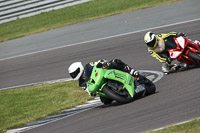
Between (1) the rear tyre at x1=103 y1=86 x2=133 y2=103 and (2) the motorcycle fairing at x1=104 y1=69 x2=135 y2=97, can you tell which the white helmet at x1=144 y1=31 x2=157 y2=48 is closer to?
(2) the motorcycle fairing at x1=104 y1=69 x2=135 y2=97

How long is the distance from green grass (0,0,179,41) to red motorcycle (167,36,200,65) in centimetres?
1107

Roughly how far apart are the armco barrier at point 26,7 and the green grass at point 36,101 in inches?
412

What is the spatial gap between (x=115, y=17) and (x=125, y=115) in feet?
46.9

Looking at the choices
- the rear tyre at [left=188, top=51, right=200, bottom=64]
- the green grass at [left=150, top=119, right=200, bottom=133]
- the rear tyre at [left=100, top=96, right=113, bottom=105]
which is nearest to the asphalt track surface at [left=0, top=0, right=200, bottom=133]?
the rear tyre at [left=100, top=96, right=113, bottom=105]

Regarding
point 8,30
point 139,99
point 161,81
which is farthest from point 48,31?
point 139,99

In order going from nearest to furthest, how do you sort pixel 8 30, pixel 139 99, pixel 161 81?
pixel 139 99 < pixel 161 81 < pixel 8 30

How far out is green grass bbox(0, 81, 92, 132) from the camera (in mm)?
Answer: 12141

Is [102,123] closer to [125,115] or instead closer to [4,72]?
[125,115]

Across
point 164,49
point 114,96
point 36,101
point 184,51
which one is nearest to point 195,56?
point 184,51

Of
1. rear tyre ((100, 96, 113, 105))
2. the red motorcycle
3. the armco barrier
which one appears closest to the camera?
rear tyre ((100, 96, 113, 105))

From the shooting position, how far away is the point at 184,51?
1275cm

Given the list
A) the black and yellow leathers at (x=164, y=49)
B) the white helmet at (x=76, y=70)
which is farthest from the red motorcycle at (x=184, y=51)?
the white helmet at (x=76, y=70)

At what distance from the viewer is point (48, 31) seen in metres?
23.8

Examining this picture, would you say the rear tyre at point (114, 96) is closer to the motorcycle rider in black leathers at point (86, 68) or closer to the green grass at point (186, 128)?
the motorcycle rider in black leathers at point (86, 68)
